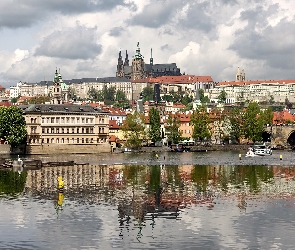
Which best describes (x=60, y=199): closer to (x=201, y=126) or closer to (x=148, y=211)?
(x=148, y=211)

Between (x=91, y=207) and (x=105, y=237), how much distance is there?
415 inches

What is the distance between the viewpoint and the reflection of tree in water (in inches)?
2509

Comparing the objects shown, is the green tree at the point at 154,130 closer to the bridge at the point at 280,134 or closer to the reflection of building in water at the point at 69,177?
the bridge at the point at 280,134

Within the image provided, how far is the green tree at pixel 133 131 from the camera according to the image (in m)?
153

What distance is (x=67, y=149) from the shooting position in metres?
143

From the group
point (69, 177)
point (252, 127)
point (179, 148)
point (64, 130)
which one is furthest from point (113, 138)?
point (69, 177)

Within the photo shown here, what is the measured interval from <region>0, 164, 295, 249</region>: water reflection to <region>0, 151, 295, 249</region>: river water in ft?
0.16

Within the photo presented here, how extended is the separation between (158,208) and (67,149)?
304 feet

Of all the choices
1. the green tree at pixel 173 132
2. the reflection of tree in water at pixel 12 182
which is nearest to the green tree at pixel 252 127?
the green tree at pixel 173 132

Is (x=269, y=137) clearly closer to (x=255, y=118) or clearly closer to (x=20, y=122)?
(x=255, y=118)

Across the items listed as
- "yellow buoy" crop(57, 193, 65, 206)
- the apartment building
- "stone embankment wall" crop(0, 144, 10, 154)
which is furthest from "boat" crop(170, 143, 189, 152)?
"yellow buoy" crop(57, 193, 65, 206)

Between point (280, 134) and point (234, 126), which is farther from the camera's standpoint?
point (280, 134)

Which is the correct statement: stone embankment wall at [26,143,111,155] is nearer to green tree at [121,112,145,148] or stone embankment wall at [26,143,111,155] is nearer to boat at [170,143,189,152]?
green tree at [121,112,145,148]

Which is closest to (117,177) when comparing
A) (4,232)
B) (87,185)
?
(87,185)
